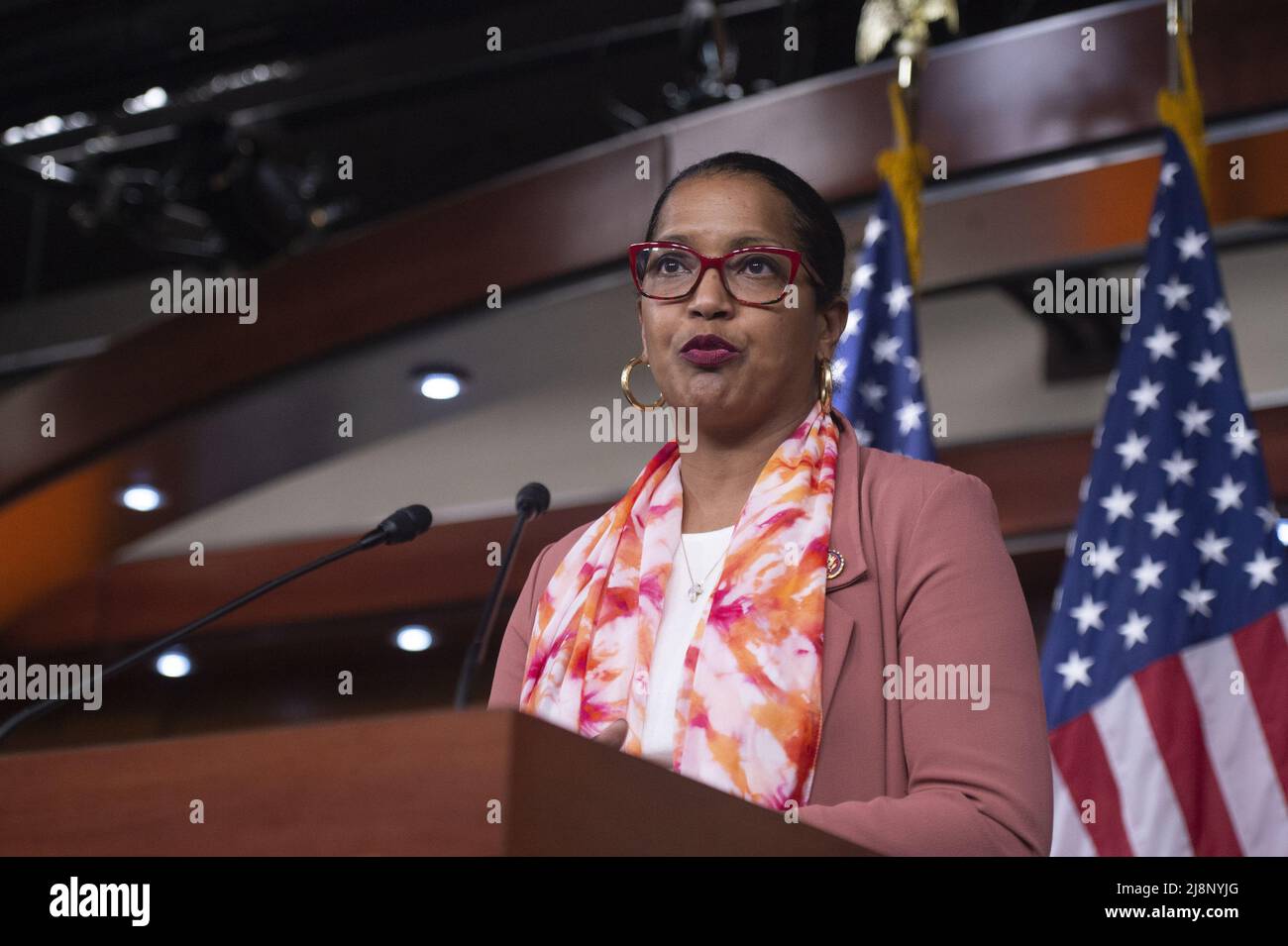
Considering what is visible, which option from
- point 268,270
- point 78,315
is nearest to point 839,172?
point 268,270

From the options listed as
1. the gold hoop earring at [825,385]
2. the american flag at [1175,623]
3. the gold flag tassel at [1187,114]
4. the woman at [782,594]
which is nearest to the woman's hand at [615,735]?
the woman at [782,594]

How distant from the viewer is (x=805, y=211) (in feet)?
5.75

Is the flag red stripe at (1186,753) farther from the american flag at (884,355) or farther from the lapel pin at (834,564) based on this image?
the lapel pin at (834,564)

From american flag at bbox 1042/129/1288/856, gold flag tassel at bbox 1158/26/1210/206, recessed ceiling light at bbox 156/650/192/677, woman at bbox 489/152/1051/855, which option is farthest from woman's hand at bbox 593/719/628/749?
recessed ceiling light at bbox 156/650/192/677

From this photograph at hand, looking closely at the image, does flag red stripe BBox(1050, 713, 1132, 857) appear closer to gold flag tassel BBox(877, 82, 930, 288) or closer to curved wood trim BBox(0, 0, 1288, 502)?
gold flag tassel BBox(877, 82, 930, 288)

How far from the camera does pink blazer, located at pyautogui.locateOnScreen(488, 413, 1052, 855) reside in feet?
4.31

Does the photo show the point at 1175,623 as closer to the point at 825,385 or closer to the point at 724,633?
the point at 825,385

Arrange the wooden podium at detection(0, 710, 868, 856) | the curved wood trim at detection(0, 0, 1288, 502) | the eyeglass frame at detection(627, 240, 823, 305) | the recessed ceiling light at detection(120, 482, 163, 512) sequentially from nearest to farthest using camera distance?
1. the wooden podium at detection(0, 710, 868, 856)
2. the eyeglass frame at detection(627, 240, 823, 305)
3. the curved wood trim at detection(0, 0, 1288, 502)
4. the recessed ceiling light at detection(120, 482, 163, 512)

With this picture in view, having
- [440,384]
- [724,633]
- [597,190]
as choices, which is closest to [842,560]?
[724,633]

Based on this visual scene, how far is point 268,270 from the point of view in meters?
4.82

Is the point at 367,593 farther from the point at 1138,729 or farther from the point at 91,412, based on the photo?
the point at 1138,729

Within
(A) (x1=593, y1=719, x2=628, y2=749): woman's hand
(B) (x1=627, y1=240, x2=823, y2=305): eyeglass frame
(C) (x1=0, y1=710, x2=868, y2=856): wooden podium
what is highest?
(B) (x1=627, y1=240, x2=823, y2=305): eyeglass frame

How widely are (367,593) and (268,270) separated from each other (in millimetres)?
1496

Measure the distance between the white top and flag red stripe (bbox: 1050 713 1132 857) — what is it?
1412mm
